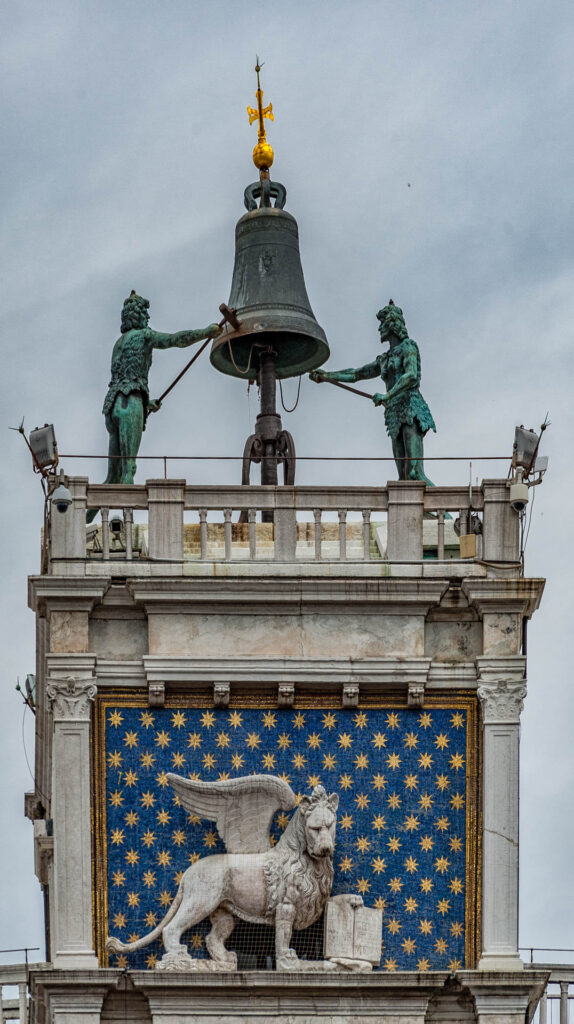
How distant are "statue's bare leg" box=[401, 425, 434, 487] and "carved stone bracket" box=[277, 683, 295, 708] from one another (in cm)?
329

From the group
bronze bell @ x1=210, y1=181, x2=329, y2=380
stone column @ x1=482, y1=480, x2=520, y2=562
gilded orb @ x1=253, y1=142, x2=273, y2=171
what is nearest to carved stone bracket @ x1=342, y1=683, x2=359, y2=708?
stone column @ x1=482, y1=480, x2=520, y2=562

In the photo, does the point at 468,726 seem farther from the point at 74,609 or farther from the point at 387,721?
the point at 74,609

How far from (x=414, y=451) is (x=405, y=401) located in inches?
22.1


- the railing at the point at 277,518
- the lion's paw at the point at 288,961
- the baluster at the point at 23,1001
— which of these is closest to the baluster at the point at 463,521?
the railing at the point at 277,518

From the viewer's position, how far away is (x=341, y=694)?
123 feet

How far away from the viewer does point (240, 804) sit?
36.8m

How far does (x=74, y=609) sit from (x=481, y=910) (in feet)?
16.6

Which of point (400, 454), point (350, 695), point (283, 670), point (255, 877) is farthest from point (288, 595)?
point (400, 454)

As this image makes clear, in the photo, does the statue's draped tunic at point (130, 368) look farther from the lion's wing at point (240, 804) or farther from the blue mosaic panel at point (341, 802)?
the lion's wing at point (240, 804)

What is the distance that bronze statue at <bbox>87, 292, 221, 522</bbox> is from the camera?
130 feet

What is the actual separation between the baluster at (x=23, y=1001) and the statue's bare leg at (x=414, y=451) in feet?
22.4

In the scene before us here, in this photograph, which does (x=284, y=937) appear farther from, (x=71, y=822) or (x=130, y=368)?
(x=130, y=368)

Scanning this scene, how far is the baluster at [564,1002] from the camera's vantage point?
37188 mm

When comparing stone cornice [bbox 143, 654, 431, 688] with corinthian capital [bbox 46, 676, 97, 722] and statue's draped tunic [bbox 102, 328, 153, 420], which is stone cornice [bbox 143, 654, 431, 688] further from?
statue's draped tunic [bbox 102, 328, 153, 420]
